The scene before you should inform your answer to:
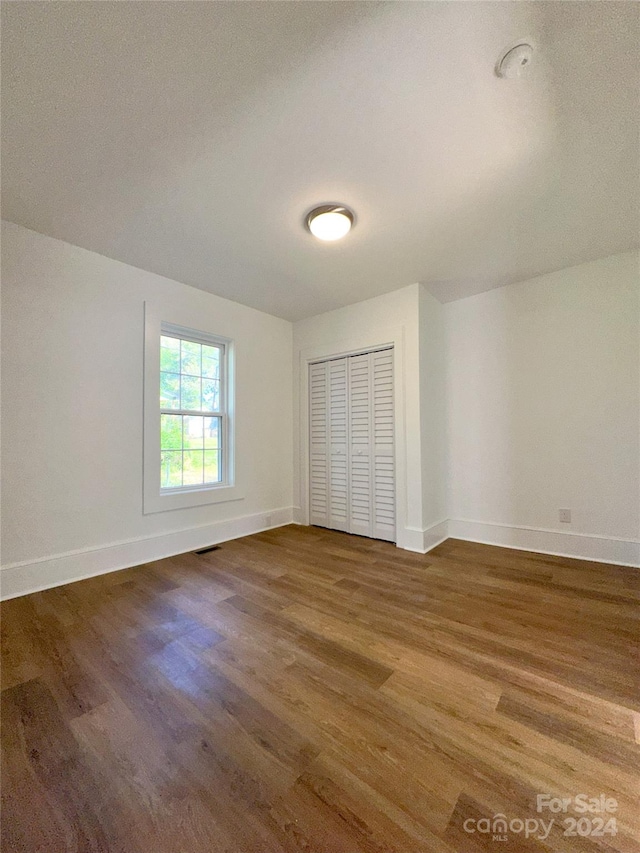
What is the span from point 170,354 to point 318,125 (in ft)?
7.57

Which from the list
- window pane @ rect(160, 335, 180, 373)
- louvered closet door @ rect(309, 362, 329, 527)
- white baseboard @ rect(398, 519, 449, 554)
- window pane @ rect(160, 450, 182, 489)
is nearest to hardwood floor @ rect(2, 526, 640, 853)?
white baseboard @ rect(398, 519, 449, 554)

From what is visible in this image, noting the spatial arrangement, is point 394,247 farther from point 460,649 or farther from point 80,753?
point 80,753

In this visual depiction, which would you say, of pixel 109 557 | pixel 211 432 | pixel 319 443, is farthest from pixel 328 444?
pixel 109 557

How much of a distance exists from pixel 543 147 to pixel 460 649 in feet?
8.47

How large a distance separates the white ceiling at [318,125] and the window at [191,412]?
101 centimetres

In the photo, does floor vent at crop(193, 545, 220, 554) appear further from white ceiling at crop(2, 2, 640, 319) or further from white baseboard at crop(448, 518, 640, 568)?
white ceiling at crop(2, 2, 640, 319)

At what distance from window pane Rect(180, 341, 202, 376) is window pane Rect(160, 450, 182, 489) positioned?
0.84 metres

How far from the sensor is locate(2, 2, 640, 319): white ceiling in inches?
45.8

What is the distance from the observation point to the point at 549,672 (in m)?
1.42

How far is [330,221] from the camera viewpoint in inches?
82.5

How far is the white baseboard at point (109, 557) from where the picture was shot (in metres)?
2.20

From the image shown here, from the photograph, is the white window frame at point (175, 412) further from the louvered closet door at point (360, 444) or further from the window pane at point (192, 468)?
the louvered closet door at point (360, 444)

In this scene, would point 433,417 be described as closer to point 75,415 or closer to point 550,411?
point 550,411

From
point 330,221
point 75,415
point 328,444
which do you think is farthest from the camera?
point 328,444
